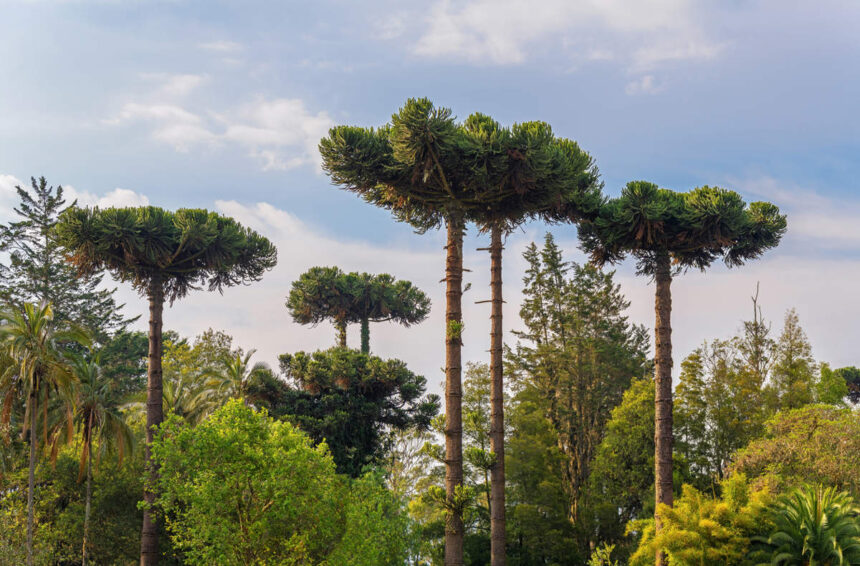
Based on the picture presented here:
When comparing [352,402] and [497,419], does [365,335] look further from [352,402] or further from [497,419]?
[497,419]

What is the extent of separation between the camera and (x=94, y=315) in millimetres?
49156

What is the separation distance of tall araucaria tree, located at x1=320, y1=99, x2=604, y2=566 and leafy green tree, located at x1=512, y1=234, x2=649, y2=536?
61.6 feet

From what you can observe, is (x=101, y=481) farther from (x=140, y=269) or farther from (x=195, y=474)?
(x=195, y=474)

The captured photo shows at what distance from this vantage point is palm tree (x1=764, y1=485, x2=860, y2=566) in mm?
20953

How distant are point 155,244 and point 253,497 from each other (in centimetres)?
1554

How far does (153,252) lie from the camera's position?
29.2m

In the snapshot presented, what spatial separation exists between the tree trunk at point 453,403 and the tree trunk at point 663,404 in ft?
21.0

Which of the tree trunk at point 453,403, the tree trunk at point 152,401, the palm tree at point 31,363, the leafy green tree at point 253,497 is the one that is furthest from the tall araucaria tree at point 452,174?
the tree trunk at point 152,401

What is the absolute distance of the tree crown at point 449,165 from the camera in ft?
65.7

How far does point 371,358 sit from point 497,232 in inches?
553

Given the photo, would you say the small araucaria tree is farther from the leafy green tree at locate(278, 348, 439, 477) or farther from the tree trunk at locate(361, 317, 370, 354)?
the leafy green tree at locate(278, 348, 439, 477)

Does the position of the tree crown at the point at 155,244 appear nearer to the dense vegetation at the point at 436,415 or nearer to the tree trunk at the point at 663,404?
the dense vegetation at the point at 436,415

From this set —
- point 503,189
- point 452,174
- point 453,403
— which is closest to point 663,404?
point 453,403

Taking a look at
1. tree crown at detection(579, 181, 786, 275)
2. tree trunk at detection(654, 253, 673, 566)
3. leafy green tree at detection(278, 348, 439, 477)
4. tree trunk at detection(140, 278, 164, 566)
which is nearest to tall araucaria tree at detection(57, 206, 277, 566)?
tree trunk at detection(140, 278, 164, 566)
